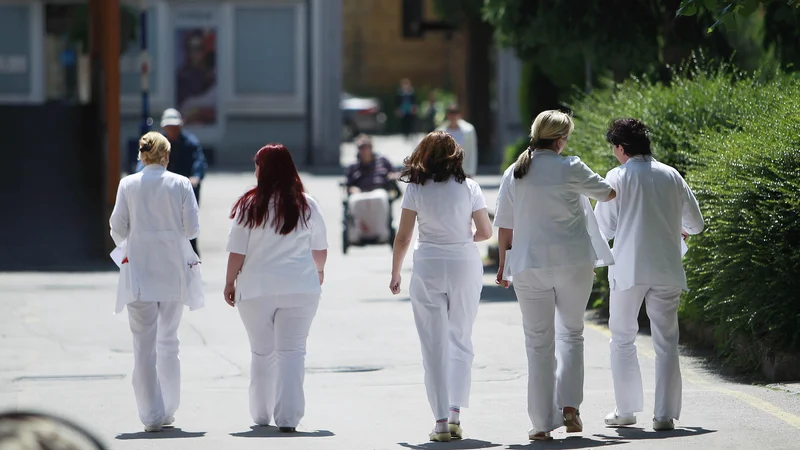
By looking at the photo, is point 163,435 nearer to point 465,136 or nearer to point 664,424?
point 664,424

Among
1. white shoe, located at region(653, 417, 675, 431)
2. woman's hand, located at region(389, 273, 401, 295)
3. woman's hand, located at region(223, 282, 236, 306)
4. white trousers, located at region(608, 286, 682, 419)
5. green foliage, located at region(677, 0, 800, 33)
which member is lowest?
white shoe, located at region(653, 417, 675, 431)

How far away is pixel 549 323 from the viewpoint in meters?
7.34

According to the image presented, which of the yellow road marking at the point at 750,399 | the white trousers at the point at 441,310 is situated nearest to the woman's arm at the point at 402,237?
the white trousers at the point at 441,310

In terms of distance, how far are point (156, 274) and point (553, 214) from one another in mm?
2274

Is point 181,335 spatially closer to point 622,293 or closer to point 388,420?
point 388,420

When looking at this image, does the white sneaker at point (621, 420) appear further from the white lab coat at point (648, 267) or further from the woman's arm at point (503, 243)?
the woman's arm at point (503, 243)

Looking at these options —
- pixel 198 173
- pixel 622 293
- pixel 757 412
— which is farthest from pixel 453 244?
pixel 198 173

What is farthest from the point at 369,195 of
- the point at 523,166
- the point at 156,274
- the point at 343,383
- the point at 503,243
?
the point at 523,166

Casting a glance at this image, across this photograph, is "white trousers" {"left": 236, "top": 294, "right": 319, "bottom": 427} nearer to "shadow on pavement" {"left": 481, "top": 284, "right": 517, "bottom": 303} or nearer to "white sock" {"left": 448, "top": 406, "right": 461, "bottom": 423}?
"white sock" {"left": 448, "top": 406, "right": 461, "bottom": 423}

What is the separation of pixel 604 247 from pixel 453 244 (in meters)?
0.78

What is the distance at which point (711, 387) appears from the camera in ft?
29.4

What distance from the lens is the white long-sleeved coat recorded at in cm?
802

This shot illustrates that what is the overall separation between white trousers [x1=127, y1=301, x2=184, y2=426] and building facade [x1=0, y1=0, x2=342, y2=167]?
986 inches

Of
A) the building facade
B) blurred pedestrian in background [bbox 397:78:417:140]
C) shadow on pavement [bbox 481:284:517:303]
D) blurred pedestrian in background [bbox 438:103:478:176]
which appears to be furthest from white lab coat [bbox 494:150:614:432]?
blurred pedestrian in background [bbox 397:78:417:140]
